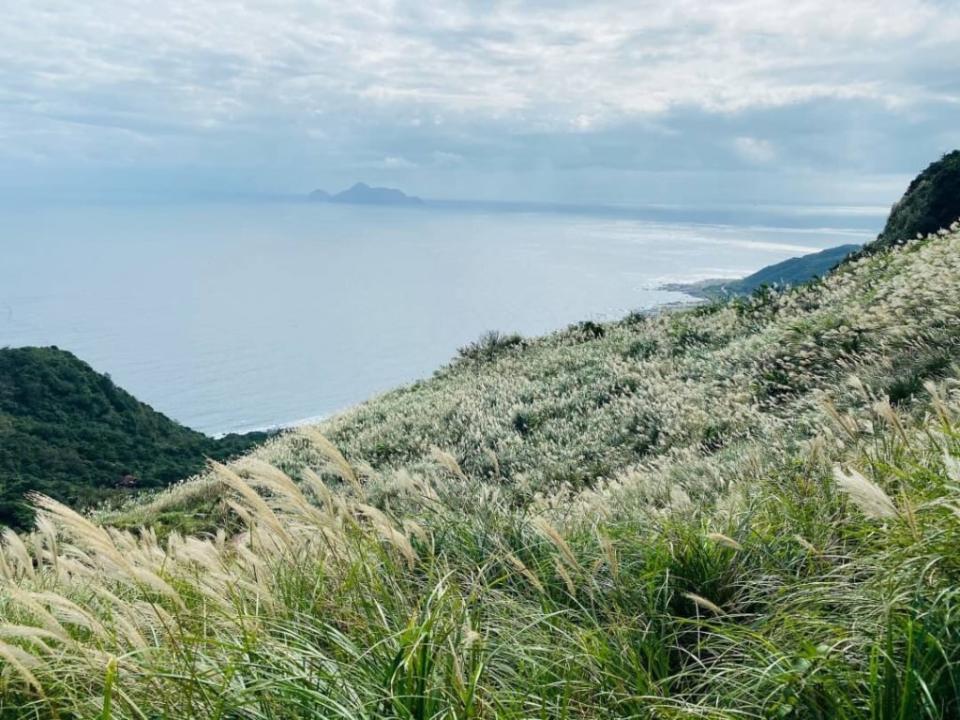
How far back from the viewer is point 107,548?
2662mm

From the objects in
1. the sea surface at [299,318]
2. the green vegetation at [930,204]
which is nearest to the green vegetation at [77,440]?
the sea surface at [299,318]

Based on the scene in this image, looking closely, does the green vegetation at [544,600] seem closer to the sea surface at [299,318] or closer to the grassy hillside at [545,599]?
the grassy hillside at [545,599]

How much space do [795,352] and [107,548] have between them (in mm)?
11080

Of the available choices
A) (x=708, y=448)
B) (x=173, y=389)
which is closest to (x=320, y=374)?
(x=173, y=389)

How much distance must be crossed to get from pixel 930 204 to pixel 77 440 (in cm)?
3799

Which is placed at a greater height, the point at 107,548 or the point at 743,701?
the point at 107,548

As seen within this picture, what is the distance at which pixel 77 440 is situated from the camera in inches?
1531

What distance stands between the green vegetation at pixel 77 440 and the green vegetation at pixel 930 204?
26.0 meters

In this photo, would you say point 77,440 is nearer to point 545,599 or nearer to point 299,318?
point 545,599

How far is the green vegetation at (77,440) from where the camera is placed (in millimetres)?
29625

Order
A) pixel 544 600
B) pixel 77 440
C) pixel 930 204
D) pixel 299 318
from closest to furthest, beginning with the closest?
1. pixel 544 600
2. pixel 930 204
3. pixel 77 440
4. pixel 299 318

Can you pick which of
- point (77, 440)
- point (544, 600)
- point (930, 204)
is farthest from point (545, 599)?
point (77, 440)

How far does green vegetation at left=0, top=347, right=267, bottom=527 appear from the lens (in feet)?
97.2

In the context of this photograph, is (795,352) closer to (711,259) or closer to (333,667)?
(333,667)
